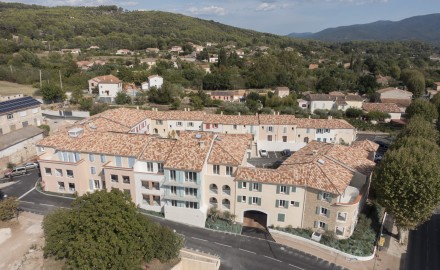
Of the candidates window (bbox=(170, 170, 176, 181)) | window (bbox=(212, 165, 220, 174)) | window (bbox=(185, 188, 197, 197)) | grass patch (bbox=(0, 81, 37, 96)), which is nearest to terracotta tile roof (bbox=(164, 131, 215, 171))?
window (bbox=(170, 170, 176, 181))

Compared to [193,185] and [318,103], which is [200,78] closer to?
[318,103]

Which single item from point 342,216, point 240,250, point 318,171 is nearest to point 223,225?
point 240,250

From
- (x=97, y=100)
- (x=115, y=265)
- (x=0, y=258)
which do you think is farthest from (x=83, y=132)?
(x=97, y=100)

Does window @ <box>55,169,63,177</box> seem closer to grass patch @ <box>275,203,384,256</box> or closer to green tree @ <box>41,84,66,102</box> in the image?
grass patch @ <box>275,203,384,256</box>

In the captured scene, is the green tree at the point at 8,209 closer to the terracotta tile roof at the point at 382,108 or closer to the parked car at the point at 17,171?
the parked car at the point at 17,171

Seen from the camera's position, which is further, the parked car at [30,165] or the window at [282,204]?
the parked car at [30,165]

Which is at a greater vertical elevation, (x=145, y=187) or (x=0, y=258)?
(x=145, y=187)

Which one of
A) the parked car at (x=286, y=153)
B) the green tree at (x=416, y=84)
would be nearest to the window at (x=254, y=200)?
the parked car at (x=286, y=153)

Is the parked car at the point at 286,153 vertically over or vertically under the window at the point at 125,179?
under
